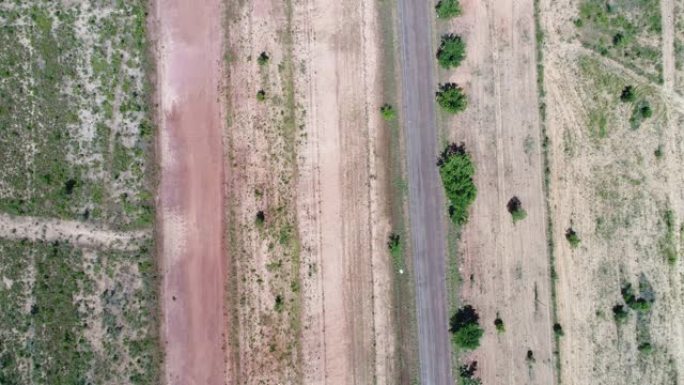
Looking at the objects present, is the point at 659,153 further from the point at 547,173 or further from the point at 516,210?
the point at 516,210

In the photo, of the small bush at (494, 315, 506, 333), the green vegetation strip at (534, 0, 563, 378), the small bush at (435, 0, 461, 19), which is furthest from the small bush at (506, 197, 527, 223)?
the small bush at (435, 0, 461, 19)

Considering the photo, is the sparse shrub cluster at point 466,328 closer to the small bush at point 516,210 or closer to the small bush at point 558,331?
the small bush at point 558,331

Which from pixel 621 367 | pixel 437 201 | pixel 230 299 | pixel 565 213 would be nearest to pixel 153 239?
pixel 230 299

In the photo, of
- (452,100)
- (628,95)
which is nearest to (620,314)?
(628,95)

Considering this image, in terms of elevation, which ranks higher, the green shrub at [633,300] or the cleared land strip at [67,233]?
the cleared land strip at [67,233]

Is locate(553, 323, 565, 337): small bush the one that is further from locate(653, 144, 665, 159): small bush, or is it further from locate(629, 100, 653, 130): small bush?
locate(629, 100, 653, 130): small bush

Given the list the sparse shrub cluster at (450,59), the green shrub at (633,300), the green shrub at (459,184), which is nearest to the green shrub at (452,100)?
the sparse shrub cluster at (450,59)
